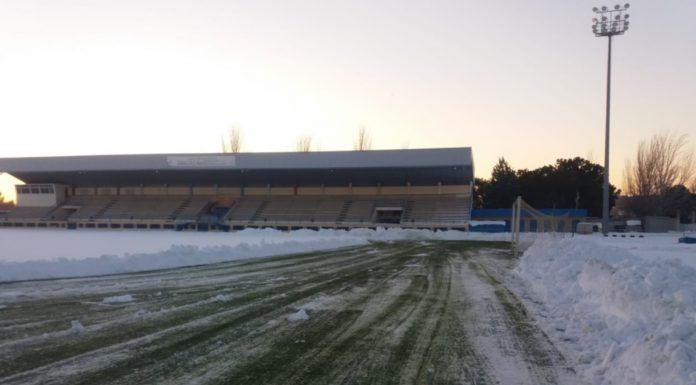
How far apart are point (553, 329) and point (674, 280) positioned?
1776 mm

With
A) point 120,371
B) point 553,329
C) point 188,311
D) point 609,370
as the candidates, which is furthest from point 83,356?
point 553,329

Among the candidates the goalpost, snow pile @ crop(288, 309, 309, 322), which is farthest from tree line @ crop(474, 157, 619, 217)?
snow pile @ crop(288, 309, 309, 322)

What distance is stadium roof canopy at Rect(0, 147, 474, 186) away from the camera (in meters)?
47.8

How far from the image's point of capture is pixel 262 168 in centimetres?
5156

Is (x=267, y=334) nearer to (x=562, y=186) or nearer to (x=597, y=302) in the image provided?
(x=597, y=302)

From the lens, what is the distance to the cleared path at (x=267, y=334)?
16.7ft

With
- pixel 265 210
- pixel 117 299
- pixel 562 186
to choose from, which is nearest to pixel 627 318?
pixel 117 299

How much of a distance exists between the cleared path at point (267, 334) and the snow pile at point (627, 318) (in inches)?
18.3

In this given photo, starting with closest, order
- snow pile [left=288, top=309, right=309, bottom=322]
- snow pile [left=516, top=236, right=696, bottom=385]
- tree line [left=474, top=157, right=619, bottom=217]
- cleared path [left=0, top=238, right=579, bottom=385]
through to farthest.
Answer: snow pile [left=516, top=236, right=696, bottom=385] < cleared path [left=0, top=238, right=579, bottom=385] < snow pile [left=288, top=309, right=309, bottom=322] < tree line [left=474, top=157, right=619, bottom=217]

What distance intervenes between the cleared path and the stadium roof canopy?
36067 mm

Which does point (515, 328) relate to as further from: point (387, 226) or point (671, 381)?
point (387, 226)

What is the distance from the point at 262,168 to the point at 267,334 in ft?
150

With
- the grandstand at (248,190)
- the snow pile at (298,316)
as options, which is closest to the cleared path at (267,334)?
the snow pile at (298,316)

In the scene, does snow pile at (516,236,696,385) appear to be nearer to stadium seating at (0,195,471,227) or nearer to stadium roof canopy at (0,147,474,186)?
stadium roof canopy at (0,147,474,186)
